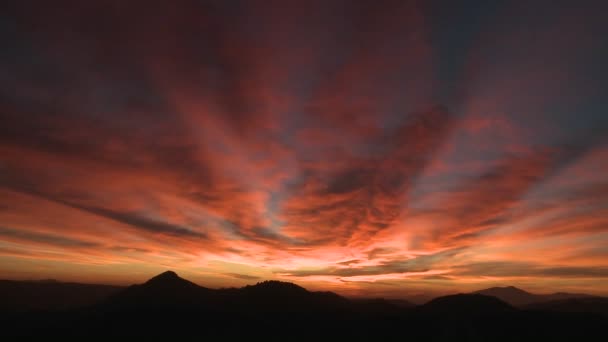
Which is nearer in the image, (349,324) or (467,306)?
(349,324)

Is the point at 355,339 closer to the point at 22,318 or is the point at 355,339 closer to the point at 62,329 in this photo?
the point at 62,329

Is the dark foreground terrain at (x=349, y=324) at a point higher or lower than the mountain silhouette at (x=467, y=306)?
lower

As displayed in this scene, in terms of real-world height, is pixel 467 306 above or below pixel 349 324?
above

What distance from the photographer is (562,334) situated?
103875mm

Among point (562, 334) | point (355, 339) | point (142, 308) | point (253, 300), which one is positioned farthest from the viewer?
point (253, 300)

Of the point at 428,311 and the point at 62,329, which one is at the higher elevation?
the point at 428,311

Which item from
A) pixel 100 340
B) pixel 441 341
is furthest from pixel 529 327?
pixel 100 340

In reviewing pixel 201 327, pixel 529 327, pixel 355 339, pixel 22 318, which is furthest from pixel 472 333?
pixel 22 318

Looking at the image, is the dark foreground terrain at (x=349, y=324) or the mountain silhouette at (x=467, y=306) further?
the mountain silhouette at (x=467, y=306)

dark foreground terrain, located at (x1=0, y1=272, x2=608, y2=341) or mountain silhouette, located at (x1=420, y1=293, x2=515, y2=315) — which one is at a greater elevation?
mountain silhouette, located at (x1=420, y1=293, x2=515, y2=315)

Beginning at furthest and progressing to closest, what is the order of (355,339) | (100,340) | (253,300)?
(253,300) → (355,339) → (100,340)

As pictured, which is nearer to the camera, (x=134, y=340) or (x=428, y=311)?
(x=134, y=340)

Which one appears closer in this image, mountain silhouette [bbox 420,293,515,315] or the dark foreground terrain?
the dark foreground terrain

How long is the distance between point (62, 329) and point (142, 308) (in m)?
29.9
